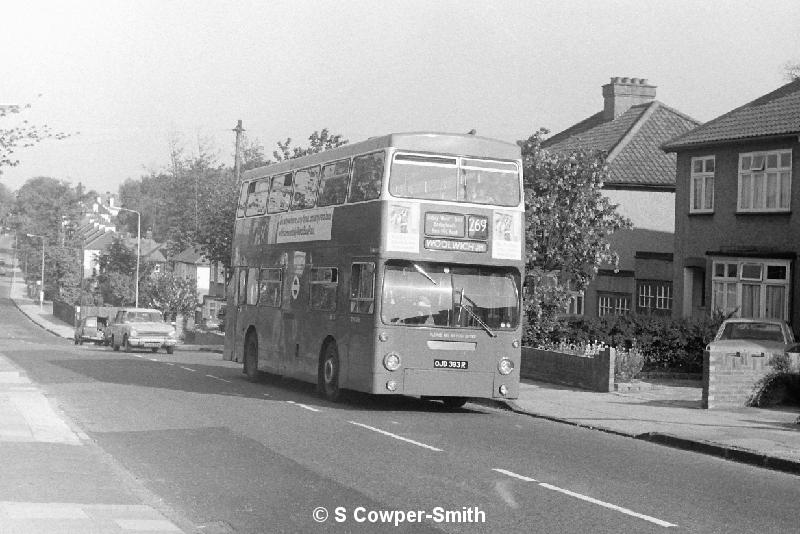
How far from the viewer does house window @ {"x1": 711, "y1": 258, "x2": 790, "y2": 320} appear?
1347 inches

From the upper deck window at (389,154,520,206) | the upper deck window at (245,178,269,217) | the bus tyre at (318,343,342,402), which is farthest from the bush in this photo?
the upper deck window at (389,154,520,206)

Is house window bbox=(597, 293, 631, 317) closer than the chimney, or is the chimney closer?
house window bbox=(597, 293, 631, 317)

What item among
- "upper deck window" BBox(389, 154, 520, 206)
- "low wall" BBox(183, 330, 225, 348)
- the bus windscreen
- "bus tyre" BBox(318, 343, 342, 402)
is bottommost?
"low wall" BBox(183, 330, 225, 348)

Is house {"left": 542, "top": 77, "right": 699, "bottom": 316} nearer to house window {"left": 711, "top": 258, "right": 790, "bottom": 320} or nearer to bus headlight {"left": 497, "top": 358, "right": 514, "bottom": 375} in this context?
house window {"left": 711, "top": 258, "right": 790, "bottom": 320}

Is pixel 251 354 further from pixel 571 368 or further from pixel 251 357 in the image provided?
pixel 571 368

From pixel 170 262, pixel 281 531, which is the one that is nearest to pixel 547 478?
pixel 281 531

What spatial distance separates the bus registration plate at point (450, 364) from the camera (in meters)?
19.8

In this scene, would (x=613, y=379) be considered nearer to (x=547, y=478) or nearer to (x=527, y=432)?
(x=527, y=432)

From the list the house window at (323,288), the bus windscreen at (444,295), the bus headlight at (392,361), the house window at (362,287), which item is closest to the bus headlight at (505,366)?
the bus windscreen at (444,295)

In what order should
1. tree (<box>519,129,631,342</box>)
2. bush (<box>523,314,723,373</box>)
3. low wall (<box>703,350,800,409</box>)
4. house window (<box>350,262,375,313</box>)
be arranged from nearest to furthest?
house window (<box>350,262,375,313</box>)
low wall (<box>703,350,800,409</box>)
bush (<box>523,314,723,373</box>)
tree (<box>519,129,631,342</box>)

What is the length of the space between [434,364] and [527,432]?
8.72 feet

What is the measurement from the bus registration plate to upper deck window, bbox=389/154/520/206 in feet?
8.64

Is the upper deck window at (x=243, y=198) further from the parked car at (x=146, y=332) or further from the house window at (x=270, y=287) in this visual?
the parked car at (x=146, y=332)

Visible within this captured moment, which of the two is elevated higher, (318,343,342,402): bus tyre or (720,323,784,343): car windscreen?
(720,323,784,343): car windscreen
